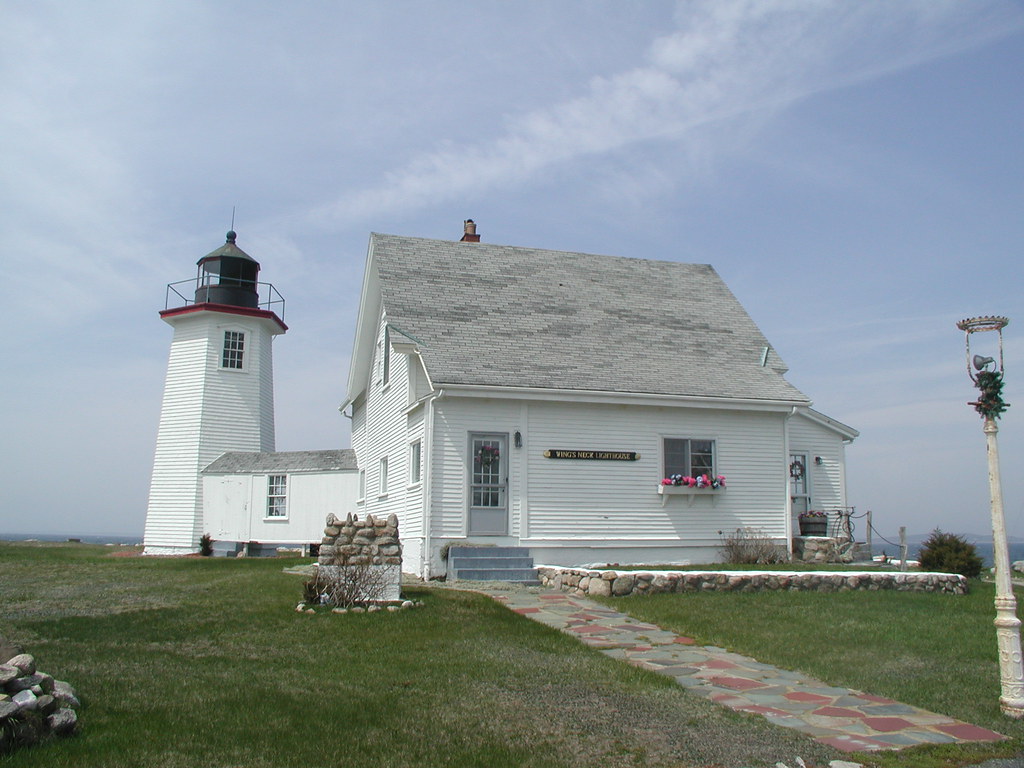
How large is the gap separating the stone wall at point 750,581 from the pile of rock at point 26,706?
343 inches

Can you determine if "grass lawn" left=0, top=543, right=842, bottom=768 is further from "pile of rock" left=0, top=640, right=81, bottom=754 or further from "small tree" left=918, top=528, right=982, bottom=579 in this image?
"small tree" left=918, top=528, right=982, bottom=579

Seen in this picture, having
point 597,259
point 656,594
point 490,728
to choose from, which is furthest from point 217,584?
point 597,259

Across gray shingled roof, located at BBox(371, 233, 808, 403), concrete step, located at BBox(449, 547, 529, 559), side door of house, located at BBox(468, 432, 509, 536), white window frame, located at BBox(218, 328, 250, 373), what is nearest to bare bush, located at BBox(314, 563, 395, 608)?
concrete step, located at BBox(449, 547, 529, 559)

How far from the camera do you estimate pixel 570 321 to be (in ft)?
62.4

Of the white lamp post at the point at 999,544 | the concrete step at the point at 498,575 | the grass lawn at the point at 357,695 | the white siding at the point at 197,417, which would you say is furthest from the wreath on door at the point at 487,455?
the white siding at the point at 197,417

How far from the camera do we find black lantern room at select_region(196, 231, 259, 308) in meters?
29.1

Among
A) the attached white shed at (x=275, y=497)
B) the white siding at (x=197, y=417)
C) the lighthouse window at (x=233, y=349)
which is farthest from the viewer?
the lighthouse window at (x=233, y=349)

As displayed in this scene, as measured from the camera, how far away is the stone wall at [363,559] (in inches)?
435

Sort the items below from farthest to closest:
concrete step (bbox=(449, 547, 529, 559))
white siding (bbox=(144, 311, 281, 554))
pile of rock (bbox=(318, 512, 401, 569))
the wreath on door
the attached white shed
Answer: white siding (bbox=(144, 311, 281, 554)) < the attached white shed < the wreath on door < concrete step (bbox=(449, 547, 529, 559)) < pile of rock (bbox=(318, 512, 401, 569))

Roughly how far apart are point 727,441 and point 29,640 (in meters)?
12.9

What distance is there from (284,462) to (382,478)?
6.16 metres

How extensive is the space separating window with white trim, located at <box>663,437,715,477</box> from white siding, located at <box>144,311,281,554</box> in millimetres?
15669

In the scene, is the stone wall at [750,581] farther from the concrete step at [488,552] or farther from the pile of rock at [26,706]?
the pile of rock at [26,706]

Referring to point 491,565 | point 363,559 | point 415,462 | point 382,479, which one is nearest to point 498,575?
point 491,565
